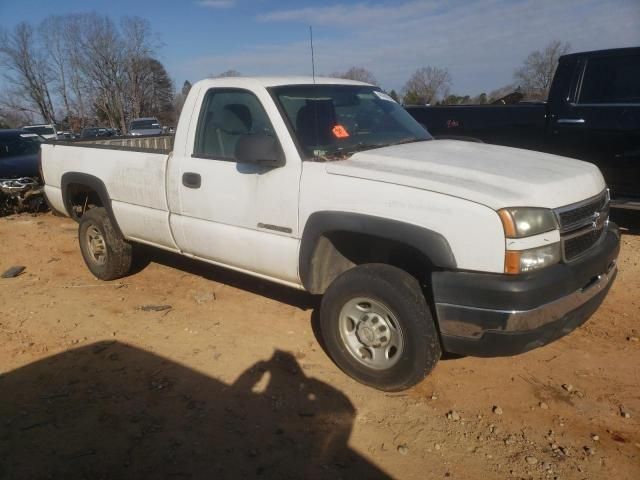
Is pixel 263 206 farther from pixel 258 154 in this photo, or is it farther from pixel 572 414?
pixel 572 414

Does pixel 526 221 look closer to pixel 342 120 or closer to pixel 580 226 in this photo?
pixel 580 226

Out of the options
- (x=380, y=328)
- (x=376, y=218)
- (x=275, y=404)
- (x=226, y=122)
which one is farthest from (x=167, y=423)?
(x=226, y=122)

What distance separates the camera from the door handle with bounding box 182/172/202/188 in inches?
151

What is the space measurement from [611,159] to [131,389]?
555 cm

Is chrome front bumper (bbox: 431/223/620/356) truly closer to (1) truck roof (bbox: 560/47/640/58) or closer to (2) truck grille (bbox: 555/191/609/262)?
(2) truck grille (bbox: 555/191/609/262)

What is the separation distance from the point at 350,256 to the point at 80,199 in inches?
146

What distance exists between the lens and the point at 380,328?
3.10m

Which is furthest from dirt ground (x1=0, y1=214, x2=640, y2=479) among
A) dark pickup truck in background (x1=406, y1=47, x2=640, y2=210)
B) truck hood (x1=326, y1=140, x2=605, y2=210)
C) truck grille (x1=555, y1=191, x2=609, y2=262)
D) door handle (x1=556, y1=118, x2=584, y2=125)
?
door handle (x1=556, y1=118, x2=584, y2=125)

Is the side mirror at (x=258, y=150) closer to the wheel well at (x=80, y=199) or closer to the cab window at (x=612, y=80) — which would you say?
the wheel well at (x=80, y=199)

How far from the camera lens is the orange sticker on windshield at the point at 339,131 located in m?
3.54

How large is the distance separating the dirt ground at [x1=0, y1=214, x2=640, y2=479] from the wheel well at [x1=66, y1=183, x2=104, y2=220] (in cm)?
128

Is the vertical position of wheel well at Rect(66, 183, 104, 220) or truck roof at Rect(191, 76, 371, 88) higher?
truck roof at Rect(191, 76, 371, 88)

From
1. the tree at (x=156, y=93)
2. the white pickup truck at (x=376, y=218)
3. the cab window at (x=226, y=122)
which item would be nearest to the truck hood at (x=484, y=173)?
the white pickup truck at (x=376, y=218)

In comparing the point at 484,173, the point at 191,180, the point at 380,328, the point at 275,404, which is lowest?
the point at 275,404
